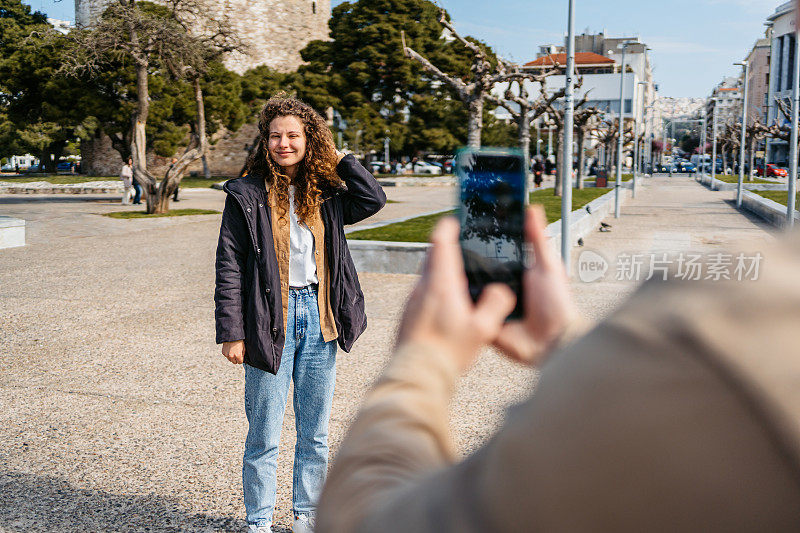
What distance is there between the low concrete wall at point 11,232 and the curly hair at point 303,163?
42.1ft

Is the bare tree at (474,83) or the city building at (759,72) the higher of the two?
the city building at (759,72)

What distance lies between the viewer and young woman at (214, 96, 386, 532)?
3230 mm

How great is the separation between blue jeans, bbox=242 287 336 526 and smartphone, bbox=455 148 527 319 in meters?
2.30

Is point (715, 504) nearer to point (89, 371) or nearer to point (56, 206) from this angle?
point (89, 371)

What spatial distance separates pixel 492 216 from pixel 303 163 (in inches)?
96.9

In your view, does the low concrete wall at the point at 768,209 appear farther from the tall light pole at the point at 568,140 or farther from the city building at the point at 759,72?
the city building at the point at 759,72

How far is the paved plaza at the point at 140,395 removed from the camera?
390 cm

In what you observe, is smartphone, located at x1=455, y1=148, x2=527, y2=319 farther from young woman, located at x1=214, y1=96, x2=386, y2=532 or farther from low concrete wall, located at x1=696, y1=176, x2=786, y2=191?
low concrete wall, located at x1=696, y1=176, x2=786, y2=191

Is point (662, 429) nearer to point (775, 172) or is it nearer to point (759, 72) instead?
point (775, 172)

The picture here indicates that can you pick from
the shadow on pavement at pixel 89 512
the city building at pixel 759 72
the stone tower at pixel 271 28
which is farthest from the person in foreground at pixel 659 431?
the city building at pixel 759 72

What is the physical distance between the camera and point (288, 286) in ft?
10.7

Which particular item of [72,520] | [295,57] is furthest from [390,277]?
[295,57]

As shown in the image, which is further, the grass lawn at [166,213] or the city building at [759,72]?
the city building at [759,72]

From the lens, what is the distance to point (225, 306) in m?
3.22
